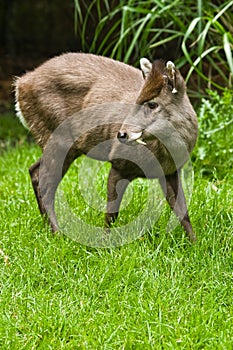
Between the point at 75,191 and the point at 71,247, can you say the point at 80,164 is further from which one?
the point at 71,247

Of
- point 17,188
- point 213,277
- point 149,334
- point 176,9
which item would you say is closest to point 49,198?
point 17,188

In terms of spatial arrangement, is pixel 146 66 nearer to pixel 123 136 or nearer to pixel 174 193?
pixel 123 136

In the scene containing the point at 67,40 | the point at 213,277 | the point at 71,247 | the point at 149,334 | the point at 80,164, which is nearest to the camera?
the point at 149,334

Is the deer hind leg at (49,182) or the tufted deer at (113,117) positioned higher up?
the tufted deer at (113,117)

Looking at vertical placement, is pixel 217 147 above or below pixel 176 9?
below

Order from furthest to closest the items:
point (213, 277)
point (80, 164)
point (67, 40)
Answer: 1. point (67, 40)
2. point (80, 164)
3. point (213, 277)

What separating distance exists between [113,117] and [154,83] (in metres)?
0.43

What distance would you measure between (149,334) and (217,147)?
7.90 feet

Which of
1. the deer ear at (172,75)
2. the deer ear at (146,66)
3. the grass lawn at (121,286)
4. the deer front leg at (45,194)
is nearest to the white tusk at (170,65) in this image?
the deer ear at (172,75)

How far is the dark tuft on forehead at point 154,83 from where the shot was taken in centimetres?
321

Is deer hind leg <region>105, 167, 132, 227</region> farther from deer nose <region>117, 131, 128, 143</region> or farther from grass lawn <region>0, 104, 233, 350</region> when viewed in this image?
deer nose <region>117, 131, 128, 143</region>

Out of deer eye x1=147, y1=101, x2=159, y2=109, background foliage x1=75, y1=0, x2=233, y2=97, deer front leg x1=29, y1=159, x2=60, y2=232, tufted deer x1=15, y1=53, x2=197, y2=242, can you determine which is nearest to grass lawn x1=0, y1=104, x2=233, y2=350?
deer front leg x1=29, y1=159, x2=60, y2=232

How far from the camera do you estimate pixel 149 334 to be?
8.54 ft

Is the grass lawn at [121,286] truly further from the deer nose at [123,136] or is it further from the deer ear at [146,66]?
the deer ear at [146,66]
